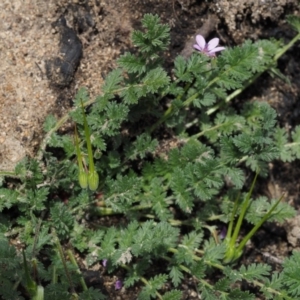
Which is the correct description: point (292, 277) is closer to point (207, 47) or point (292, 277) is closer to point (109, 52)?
point (207, 47)

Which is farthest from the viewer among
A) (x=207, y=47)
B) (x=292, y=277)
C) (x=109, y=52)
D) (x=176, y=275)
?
(x=109, y=52)

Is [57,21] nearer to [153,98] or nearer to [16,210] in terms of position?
[153,98]

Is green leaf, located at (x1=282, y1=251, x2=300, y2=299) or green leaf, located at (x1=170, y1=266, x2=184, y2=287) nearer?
green leaf, located at (x1=282, y1=251, x2=300, y2=299)

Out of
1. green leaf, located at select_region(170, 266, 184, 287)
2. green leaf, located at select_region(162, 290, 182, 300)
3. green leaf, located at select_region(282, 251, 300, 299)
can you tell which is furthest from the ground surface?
green leaf, located at select_region(282, 251, 300, 299)

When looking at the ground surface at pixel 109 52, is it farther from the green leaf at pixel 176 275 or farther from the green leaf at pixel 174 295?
the green leaf at pixel 174 295

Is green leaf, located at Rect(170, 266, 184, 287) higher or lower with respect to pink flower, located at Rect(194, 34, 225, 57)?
lower

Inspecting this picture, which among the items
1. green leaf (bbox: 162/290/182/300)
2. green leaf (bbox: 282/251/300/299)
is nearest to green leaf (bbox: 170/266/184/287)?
green leaf (bbox: 162/290/182/300)

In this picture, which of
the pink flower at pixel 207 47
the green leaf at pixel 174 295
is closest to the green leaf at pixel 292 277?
the green leaf at pixel 174 295

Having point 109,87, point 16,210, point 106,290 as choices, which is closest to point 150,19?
point 109,87

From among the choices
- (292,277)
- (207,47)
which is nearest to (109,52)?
(207,47)

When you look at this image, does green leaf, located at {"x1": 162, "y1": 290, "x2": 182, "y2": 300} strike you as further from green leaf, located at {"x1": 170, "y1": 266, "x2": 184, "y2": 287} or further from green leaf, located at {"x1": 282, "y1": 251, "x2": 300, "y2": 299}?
green leaf, located at {"x1": 282, "y1": 251, "x2": 300, "y2": 299}
